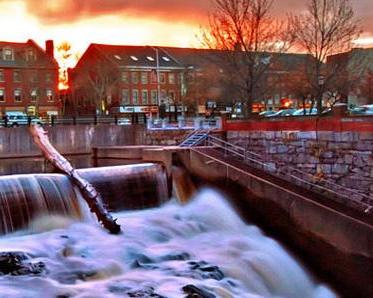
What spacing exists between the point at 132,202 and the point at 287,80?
92.8 ft

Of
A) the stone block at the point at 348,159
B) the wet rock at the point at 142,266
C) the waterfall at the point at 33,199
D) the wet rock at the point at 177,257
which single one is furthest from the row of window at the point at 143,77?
the wet rock at the point at 142,266

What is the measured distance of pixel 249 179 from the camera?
17.3 m

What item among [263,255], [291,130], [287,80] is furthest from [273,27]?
[263,255]

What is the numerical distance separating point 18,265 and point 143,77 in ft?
243

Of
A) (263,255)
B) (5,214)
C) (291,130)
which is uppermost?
(291,130)

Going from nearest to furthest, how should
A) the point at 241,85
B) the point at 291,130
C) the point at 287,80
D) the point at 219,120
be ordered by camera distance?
the point at 291,130 < the point at 219,120 < the point at 241,85 < the point at 287,80

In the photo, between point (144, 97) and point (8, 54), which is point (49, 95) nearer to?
point (8, 54)

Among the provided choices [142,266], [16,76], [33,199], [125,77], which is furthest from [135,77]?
[142,266]

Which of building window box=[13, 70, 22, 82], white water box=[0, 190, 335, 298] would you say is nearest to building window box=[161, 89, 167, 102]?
building window box=[13, 70, 22, 82]

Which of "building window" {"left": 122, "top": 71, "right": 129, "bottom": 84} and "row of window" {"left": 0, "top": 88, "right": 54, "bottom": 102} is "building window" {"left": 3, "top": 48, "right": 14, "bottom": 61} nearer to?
"row of window" {"left": 0, "top": 88, "right": 54, "bottom": 102}

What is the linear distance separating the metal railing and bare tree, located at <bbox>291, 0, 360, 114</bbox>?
12.4m

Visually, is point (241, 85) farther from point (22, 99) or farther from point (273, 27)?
point (22, 99)

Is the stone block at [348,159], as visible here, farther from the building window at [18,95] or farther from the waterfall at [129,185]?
the building window at [18,95]

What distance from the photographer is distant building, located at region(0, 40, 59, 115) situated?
73.6m
